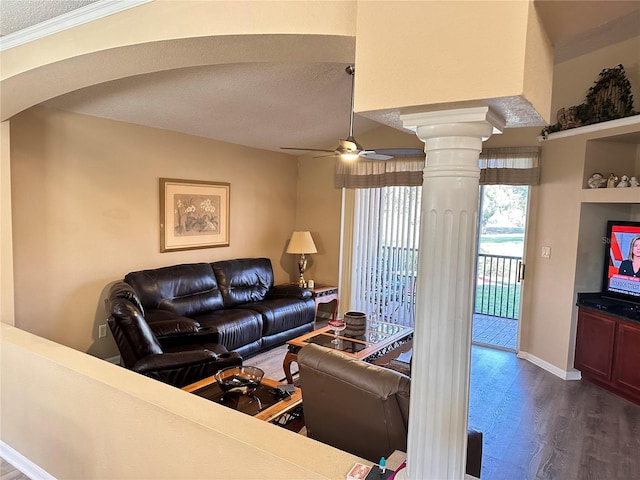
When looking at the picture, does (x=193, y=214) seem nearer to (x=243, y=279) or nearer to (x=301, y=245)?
(x=243, y=279)

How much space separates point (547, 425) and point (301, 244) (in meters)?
3.67

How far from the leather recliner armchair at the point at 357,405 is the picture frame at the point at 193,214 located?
3.02 metres

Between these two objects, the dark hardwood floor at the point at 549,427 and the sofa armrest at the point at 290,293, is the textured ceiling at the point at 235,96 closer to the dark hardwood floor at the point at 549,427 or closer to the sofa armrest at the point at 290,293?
the sofa armrest at the point at 290,293

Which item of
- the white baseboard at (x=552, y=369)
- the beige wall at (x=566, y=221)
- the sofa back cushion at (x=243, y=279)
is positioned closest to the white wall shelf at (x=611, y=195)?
the beige wall at (x=566, y=221)

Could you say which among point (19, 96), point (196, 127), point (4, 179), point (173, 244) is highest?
point (196, 127)

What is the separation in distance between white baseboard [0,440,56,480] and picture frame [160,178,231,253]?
2.38 m

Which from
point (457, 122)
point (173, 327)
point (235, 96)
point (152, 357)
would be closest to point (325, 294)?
point (173, 327)

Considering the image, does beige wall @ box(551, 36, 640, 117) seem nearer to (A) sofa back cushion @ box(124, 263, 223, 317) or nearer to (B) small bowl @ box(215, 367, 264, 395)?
(B) small bowl @ box(215, 367, 264, 395)

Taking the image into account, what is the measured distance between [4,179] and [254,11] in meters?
2.54

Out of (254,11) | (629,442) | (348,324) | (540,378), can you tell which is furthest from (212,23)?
(540,378)

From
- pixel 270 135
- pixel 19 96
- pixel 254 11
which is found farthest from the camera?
pixel 270 135

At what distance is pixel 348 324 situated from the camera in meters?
3.91

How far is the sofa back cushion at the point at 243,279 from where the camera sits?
196 inches

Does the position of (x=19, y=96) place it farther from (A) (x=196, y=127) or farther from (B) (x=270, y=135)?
(B) (x=270, y=135)
